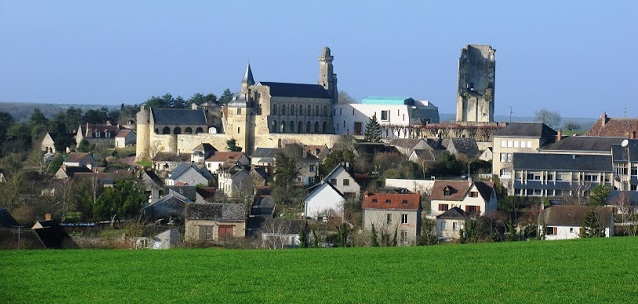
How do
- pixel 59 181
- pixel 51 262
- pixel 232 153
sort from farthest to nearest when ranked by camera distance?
pixel 232 153 → pixel 59 181 → pixel 51 262

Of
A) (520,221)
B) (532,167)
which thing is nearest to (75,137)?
(532,167)

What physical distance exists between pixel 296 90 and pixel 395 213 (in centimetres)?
3633

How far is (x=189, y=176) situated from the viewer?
62156 millimetres

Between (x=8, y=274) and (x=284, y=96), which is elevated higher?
(x=284, y=96)

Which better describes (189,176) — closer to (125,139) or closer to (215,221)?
(215,221)

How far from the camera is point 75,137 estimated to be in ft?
283

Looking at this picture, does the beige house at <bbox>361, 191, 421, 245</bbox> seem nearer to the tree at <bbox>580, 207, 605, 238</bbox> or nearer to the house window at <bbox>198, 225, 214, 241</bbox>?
the house window at <bbox>198, 225, 214, 241</bbox>

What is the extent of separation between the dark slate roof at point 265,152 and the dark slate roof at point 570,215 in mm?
27346

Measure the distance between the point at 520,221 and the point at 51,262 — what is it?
23805mm

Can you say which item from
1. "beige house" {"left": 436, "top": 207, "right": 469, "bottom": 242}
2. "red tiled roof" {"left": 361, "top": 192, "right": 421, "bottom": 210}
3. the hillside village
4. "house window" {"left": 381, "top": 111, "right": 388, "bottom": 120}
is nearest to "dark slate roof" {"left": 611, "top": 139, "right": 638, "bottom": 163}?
the hillside village

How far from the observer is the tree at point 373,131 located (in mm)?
70312

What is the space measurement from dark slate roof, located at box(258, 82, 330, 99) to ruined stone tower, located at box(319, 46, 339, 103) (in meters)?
2.07

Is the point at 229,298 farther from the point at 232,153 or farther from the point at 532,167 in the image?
the point at 232,153

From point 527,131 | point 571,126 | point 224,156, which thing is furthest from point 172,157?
point 571,126
